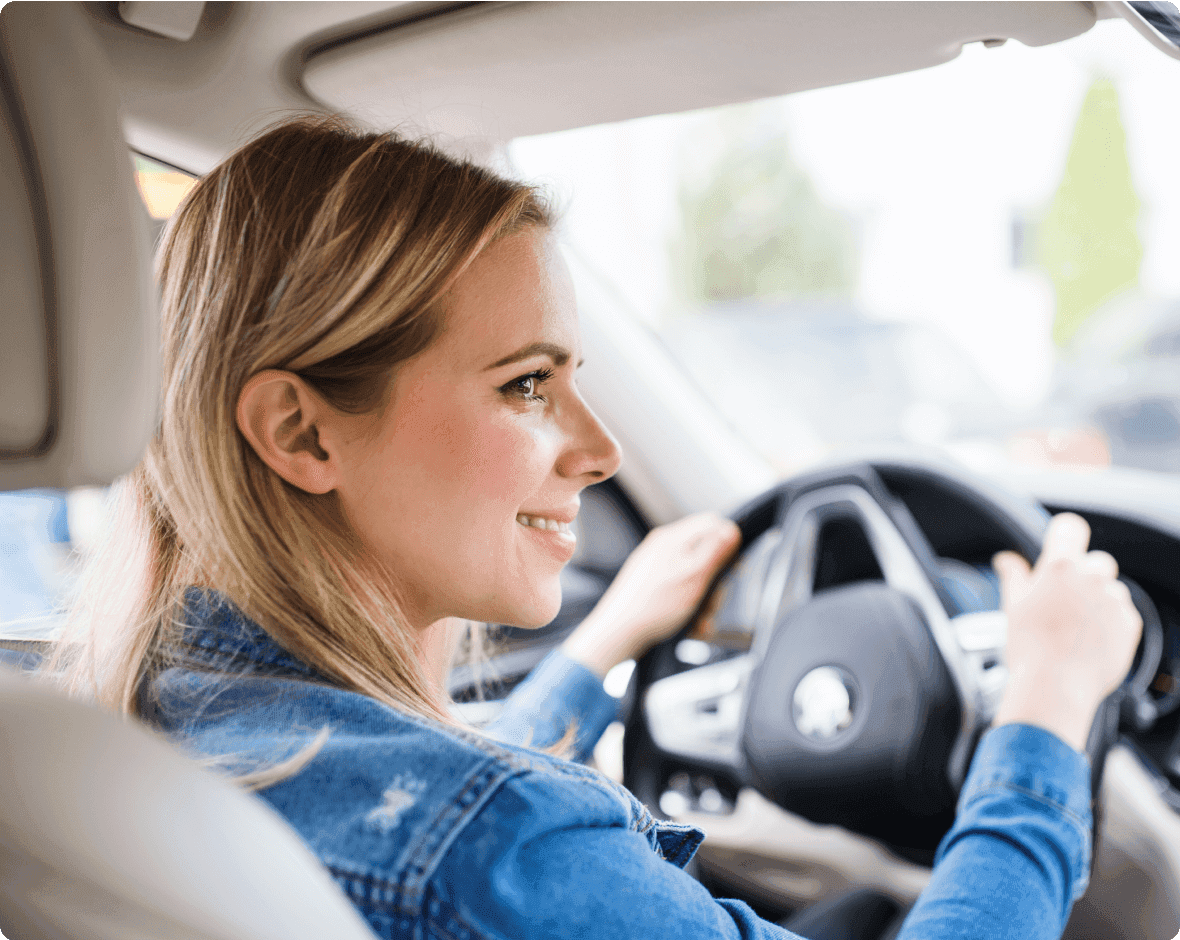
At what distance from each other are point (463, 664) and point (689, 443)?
0.63m

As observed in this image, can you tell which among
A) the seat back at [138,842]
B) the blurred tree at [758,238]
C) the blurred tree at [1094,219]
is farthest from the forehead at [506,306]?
the blurred tree at [758,238]

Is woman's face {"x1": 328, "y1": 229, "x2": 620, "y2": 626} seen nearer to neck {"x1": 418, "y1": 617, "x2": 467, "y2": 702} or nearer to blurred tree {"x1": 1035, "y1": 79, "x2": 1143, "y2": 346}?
neck {"x1": 418, "y1": 617, "x2": 467, "y2": 702}

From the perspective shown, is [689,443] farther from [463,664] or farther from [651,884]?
[651,884]

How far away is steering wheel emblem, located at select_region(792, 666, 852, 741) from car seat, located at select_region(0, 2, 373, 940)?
0.91 m

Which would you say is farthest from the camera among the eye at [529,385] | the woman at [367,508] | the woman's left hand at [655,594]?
the woman's left hand at [655,594]

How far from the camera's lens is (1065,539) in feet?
4.42

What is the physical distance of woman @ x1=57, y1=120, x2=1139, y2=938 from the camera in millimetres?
801

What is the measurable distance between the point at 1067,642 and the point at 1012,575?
199 mm

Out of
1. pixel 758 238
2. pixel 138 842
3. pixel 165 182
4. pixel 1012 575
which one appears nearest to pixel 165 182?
pixel 165 182

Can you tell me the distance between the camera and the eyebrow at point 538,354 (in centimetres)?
99

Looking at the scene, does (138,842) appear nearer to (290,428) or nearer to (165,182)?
(290,428)

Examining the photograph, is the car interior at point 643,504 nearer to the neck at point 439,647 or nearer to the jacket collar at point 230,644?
the jacket collar at point 230,644

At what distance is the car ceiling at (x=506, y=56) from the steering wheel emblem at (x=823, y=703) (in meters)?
0.78

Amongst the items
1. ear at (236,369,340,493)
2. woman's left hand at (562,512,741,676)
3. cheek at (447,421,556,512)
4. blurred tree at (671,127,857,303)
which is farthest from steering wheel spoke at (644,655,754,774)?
blurred tree at (671,127,857,303)
